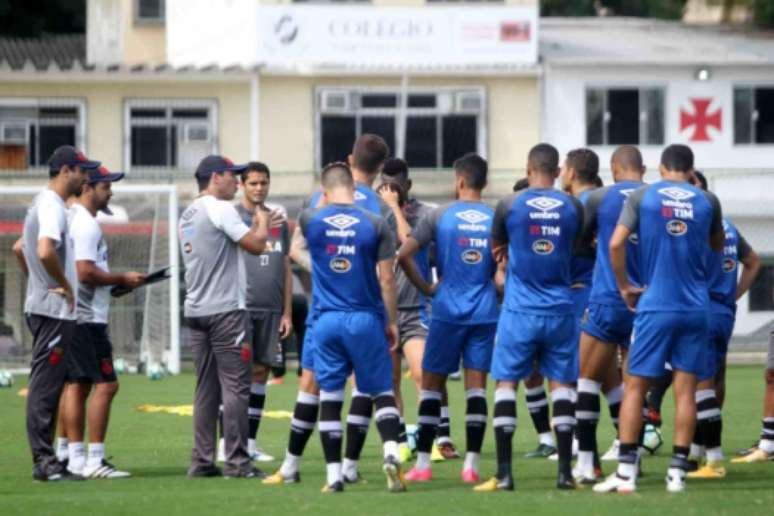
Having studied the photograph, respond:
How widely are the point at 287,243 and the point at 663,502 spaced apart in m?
4.84

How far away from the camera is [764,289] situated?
33219 millimetres

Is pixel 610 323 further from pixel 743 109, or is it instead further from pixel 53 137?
pixel 743 109

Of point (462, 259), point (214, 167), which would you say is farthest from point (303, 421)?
point (214, 167)

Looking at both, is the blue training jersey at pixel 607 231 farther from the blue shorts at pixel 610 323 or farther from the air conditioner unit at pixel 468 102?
the air conditioner unit at pixel 468 102

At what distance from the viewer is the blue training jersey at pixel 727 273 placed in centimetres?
1398

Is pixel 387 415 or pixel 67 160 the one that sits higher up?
pixel 67 160

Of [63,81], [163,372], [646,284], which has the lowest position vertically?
[163,372]

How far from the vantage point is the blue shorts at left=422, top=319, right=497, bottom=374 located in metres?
13.2

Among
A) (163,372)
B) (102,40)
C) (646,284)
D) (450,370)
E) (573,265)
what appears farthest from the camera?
(102,40)

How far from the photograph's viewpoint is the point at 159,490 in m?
12.8

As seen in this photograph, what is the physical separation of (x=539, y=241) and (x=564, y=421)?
4.19 feet

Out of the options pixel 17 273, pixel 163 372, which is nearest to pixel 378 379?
pixel 163 372

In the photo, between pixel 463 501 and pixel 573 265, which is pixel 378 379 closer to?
pixel 463 501

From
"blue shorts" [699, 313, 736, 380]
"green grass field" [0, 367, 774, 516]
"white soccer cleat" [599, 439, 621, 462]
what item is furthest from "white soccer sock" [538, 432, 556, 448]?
"blue shorts" [699, 313, 736, 380]
